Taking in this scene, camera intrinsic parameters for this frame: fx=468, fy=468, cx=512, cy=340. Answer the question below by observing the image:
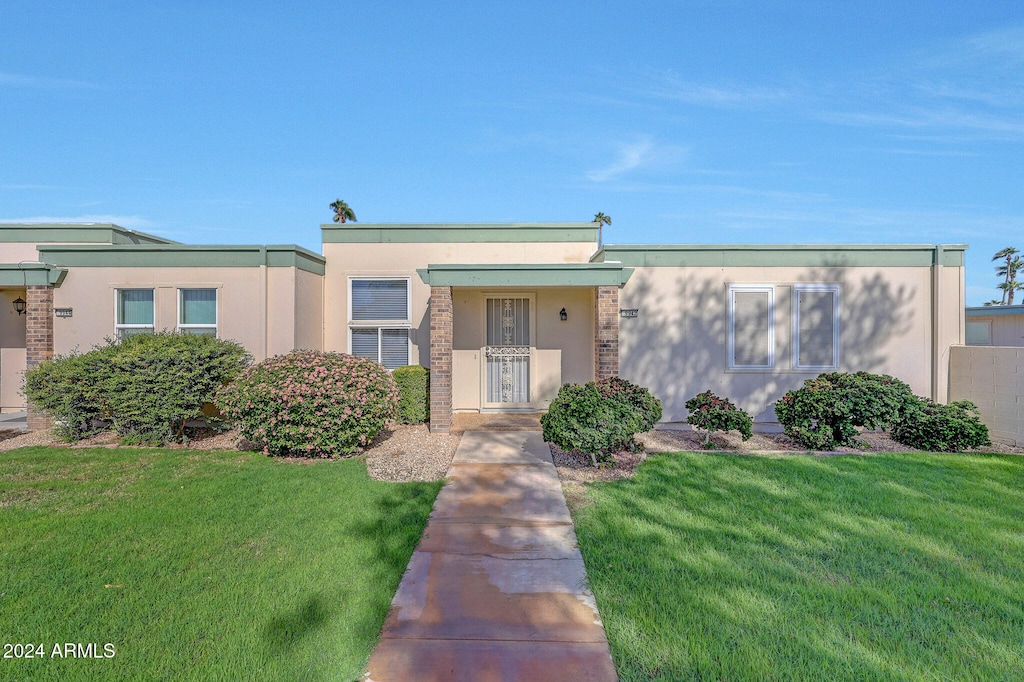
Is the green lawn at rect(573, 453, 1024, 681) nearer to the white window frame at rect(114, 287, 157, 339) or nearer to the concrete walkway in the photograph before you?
the concrete walkway

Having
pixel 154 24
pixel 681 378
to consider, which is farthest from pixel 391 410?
pixel 154 24

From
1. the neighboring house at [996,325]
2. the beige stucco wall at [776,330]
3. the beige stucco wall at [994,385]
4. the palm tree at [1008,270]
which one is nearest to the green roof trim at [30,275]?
the beige stucco wall at [776,330]

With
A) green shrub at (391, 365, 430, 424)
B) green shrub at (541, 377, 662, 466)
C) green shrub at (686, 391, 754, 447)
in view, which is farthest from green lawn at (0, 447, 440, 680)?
green shrub at (686, 391, 754, 447)

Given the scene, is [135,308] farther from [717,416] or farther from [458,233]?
[717,416]

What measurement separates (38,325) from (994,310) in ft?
85.3

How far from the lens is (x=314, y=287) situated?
9805 mm

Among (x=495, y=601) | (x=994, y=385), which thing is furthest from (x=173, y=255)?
(x=994, y=385)

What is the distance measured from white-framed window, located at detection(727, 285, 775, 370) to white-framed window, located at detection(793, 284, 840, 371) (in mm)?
483

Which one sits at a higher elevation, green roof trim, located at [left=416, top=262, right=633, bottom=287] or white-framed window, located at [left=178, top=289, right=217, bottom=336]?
green roof trim, located at [left=416, top=262, right=633, bottom=287]

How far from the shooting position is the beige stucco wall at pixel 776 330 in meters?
8.99

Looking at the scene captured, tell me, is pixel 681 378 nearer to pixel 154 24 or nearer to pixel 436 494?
pixel 436 494

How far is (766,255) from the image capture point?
29.7 feet

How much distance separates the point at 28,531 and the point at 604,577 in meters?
5.14

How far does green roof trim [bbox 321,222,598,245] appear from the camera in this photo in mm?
10195
